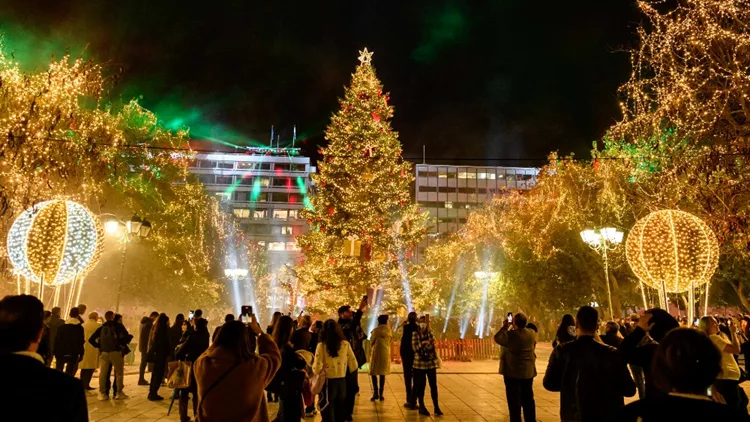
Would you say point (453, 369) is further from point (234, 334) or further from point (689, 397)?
point (689, 397)

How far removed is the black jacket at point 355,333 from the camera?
945cm

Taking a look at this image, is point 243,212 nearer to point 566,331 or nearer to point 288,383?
point 566,331

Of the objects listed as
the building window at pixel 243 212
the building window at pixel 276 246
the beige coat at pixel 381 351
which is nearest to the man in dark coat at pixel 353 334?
the beige coat at pixel 381 351

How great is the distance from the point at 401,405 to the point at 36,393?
9.42 m

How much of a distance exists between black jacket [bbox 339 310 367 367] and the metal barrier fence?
1150 cm

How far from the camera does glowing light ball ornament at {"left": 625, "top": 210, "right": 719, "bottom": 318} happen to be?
11688 mm

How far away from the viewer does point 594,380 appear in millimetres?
4441

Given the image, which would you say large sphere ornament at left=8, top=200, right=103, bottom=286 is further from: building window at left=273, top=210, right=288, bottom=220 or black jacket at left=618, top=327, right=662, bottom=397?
building window at left=273, top=210, right=288, bottom=220

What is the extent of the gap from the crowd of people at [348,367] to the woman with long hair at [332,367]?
1 cm

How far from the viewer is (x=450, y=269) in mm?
40406

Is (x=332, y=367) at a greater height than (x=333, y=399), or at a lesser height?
greater

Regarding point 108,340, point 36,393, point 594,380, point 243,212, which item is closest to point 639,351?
point 594,380

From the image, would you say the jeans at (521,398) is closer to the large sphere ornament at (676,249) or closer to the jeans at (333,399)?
the jeans at (333,399)

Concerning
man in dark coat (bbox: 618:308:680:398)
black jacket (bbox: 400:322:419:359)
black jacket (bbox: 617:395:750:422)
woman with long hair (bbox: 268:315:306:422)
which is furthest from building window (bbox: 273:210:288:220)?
black jacket (bbox: 617:395:750:422)
